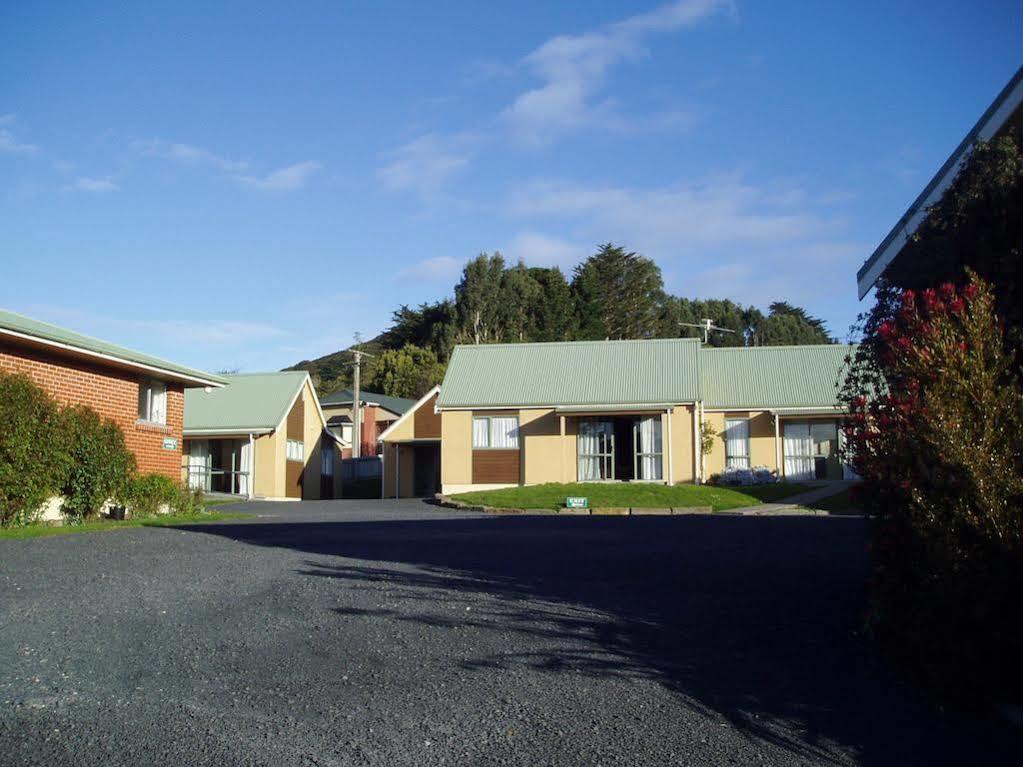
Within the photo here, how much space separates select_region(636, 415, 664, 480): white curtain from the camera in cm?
3325

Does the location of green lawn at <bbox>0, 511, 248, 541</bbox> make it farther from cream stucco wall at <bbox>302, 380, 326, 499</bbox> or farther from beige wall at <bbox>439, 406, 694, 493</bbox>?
cream stucco wall at <bbox>302, 380, 326, 499</bbox>

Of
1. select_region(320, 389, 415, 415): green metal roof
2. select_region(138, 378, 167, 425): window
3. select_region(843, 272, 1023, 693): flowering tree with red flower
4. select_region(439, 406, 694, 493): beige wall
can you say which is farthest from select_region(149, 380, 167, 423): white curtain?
select_region(320, 389, 415, 415): green metal roof

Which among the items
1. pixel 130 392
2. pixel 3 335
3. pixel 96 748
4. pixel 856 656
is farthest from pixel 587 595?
pixel 130 392

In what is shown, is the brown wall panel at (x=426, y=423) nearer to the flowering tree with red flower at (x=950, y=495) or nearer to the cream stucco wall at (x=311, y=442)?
the cream stucco wall at (x=311, y=442)

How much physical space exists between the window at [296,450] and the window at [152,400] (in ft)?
53.0

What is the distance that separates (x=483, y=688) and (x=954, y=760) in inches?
99.2

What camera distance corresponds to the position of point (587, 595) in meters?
8.26

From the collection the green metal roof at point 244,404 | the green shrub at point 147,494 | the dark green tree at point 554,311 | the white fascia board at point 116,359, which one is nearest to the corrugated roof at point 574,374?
the green metal roof at point 244,404

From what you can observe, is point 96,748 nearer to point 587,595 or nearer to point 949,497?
point 587,595

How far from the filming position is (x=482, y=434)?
3503 centimetres

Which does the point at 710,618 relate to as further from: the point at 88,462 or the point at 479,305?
the point at 479,305

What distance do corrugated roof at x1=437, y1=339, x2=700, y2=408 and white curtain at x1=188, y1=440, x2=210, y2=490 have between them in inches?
383

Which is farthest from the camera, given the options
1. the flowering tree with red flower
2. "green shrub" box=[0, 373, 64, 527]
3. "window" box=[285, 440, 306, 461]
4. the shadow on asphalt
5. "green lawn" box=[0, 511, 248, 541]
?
"window" box=[285, 440, 306, 461]

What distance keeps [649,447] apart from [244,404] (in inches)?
631
